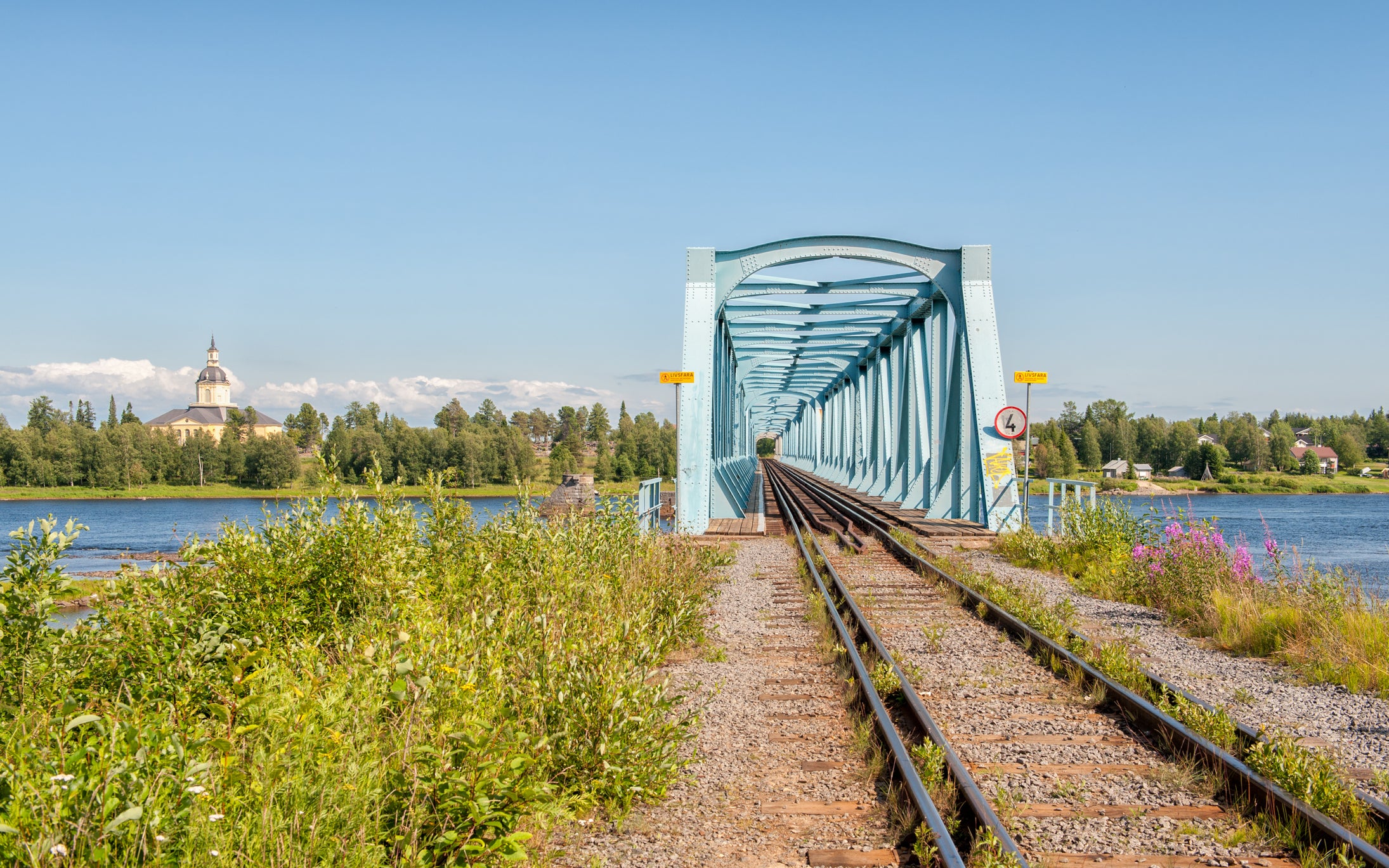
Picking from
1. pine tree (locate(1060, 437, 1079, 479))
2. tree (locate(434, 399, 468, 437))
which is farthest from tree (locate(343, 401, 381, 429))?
pine tree (locate(1060, 437, 1079, 479))

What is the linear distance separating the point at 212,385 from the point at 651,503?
17192 centimetres

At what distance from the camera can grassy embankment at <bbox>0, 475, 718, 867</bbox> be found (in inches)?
103

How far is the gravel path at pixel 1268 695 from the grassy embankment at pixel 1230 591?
0.77 feet

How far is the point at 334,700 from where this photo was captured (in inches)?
131

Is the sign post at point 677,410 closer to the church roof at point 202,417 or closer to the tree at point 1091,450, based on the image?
the tree at point 1091,450

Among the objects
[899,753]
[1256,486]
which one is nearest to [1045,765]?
[899,753]

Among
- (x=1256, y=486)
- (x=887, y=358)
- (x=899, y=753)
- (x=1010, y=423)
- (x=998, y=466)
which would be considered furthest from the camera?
(x=1256, y=486)

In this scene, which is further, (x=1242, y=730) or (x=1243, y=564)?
(x=1243, y=564)

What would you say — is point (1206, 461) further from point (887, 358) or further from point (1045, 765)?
point (1045, 765)

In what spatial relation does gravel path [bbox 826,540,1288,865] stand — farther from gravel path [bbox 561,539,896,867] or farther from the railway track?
gravel path [bbox 561,539,896,867]

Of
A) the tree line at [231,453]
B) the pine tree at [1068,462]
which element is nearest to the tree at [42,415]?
the tree line at [231,453]

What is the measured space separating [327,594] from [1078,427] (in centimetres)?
14855

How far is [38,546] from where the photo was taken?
4.36 meters

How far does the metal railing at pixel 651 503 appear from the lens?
14201 millimetres
